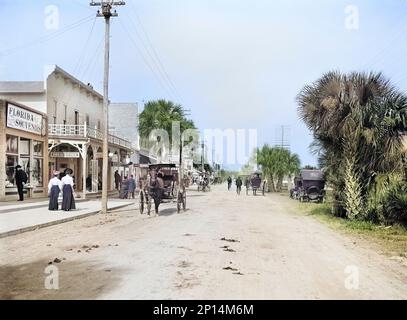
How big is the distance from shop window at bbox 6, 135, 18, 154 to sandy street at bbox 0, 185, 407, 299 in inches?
484

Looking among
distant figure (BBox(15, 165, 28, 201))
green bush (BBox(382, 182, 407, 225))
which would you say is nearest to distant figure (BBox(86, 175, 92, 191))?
distant figure (BBox(15, 165, 28, 201))

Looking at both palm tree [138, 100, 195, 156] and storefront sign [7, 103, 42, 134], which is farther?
palm tree [138, 100, 195, 156]

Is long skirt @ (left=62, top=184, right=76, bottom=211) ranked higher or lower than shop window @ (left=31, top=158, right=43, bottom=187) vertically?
lower

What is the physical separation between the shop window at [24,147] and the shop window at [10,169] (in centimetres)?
100

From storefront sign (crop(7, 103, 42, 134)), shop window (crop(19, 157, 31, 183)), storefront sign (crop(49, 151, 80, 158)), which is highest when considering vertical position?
storefront sign (crop(7, 103, 42, 134))

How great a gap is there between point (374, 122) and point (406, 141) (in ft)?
4.48

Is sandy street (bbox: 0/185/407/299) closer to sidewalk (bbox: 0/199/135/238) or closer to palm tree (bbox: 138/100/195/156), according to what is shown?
sidewalk (bbox: 0/199/135/238)

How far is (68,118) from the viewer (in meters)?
38.7

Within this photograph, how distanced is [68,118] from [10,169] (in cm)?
1216

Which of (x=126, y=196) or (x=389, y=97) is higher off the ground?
(x=389, y=97)

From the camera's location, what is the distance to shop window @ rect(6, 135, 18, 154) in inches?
1047
